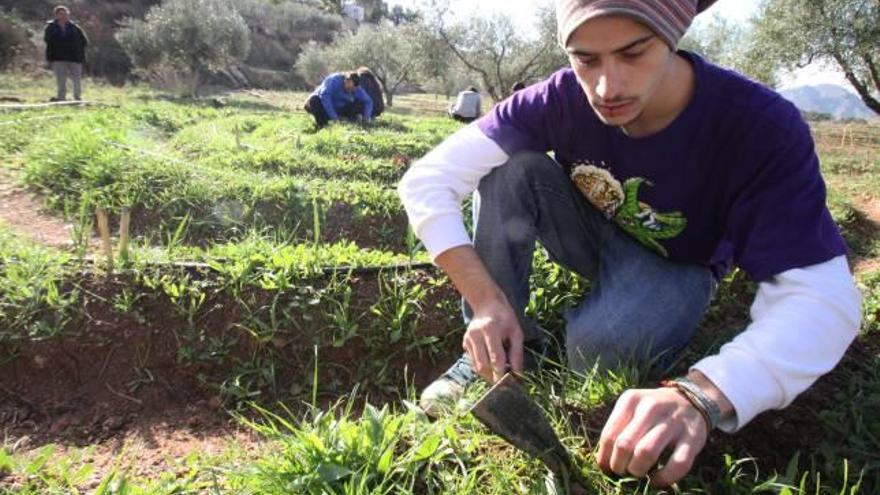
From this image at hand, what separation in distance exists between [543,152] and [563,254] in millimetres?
438

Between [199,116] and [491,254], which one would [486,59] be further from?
[491,254]

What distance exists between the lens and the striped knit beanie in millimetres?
1447

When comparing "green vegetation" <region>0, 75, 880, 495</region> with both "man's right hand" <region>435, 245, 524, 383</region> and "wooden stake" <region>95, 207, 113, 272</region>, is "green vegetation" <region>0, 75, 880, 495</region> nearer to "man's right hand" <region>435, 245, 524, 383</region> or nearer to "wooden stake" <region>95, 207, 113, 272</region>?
"wooden stake" <region>95, 207, 113, 272</region>

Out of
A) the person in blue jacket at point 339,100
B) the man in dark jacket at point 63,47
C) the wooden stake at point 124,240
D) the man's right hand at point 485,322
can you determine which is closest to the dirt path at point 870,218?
the man's right hand at point 485,322

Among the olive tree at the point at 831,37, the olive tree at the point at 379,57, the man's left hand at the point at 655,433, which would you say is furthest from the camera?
the olive tree at the point at 379,57

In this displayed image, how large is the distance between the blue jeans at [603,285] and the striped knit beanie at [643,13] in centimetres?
65

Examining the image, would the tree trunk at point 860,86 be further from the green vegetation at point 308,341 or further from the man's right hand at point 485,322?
the man's right hand at point 485,322

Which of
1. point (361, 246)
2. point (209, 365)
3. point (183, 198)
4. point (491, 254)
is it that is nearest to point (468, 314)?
point (491, 254)

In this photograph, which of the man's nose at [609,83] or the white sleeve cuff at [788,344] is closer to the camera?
the white sleeve cuff at [788,344]

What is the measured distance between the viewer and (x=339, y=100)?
12.4m

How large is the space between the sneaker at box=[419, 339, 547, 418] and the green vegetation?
0.10 m

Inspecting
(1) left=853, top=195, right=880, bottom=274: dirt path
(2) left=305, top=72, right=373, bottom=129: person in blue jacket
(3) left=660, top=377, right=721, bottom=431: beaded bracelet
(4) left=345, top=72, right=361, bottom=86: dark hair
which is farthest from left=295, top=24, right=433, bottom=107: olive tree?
(3) left=660, top=377, right=721, bottom=431: beaded bracelet

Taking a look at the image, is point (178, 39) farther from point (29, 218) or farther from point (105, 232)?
point (105, 232)

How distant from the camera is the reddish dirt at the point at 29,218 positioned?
381 cm
